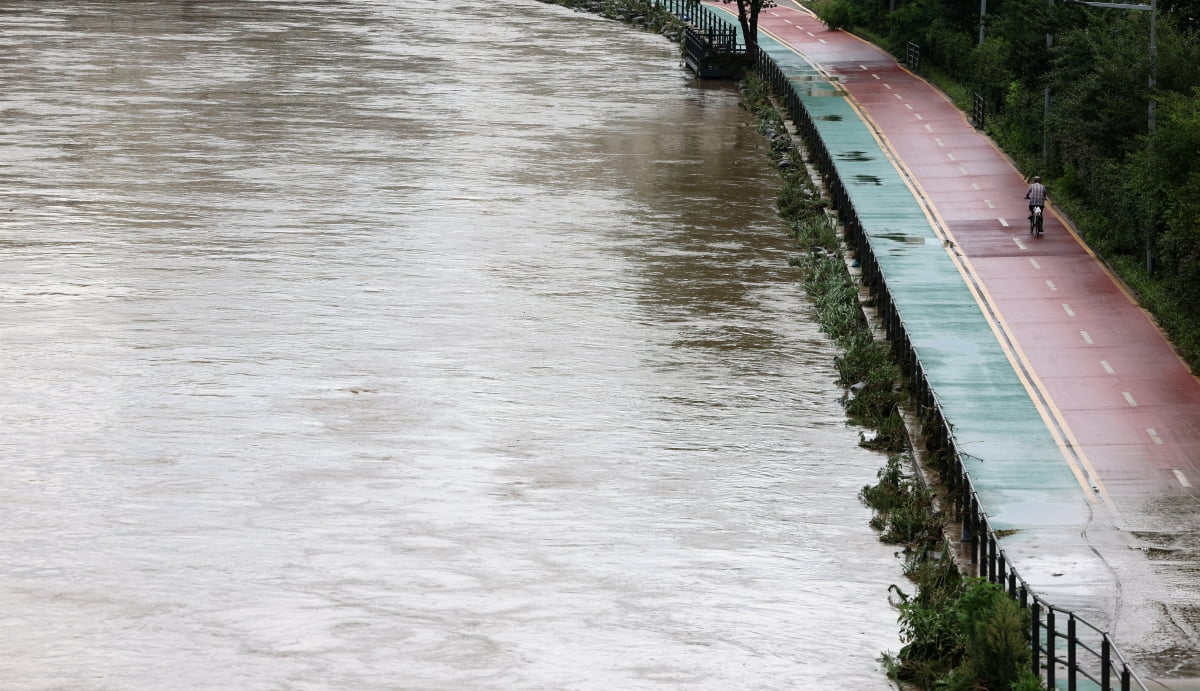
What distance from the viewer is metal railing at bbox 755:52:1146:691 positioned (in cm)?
1905

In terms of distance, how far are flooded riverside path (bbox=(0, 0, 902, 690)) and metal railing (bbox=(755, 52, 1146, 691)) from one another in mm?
1529

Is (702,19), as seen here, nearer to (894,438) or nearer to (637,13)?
(637,13)

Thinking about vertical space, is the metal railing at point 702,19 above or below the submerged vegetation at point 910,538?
above

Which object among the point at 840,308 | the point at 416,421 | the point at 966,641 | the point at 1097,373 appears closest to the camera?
the point at 966,641

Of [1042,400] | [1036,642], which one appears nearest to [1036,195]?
[1042,400]

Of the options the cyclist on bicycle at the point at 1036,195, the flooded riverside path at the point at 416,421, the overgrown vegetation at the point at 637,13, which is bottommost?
the flooded riverside path at the point at 416,421

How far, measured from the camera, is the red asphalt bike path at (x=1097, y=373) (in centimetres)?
2414

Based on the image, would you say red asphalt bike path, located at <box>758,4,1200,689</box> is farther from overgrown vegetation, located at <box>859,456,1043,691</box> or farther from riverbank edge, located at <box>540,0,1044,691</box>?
overgrown vegetation, located at <box>859,456,1043,691</box>

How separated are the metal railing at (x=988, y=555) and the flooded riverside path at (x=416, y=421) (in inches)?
60.2

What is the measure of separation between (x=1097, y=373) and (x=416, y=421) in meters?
13.0

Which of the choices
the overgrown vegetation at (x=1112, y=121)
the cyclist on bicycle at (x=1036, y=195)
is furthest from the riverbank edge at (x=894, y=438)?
the overgrown vegetation at (x=1112, y=121)

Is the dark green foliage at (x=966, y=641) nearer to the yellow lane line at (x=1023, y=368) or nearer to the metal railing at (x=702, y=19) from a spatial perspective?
the yellow lane line at (x=1023, y=368)

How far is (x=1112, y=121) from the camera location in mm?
44594

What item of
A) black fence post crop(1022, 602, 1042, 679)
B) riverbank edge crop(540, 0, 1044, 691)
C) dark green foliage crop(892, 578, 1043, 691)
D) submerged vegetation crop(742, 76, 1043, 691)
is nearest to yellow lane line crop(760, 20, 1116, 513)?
riverbank edge crop(540, 0, 1044, 691)
